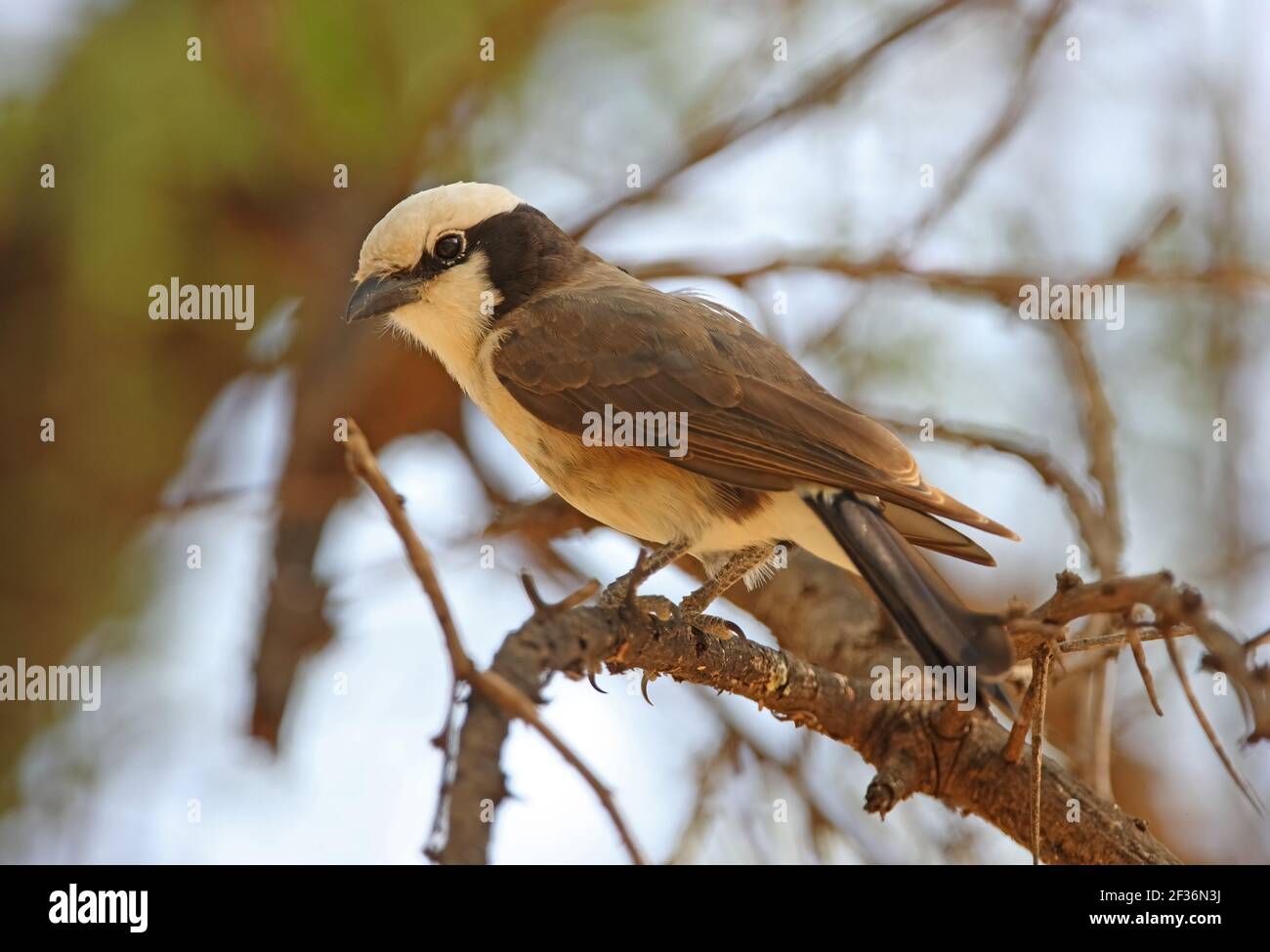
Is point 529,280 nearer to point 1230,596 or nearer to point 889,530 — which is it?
point 889,530

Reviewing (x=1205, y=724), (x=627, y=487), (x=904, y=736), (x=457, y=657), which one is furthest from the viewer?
(x=627, y=487)

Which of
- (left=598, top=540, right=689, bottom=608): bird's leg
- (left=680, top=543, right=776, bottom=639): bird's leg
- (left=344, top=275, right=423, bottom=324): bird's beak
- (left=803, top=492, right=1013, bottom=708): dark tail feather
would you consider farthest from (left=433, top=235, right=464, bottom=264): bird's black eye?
(left=803, top=492, right=1013, bottom=708): dark tail feather

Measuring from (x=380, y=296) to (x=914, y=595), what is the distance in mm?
1881

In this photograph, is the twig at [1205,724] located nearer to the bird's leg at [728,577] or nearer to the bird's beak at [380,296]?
the bird's leg at [728,577]

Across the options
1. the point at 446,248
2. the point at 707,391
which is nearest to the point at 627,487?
the point at 707,391

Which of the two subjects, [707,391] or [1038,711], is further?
[707,391]

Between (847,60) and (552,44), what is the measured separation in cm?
157

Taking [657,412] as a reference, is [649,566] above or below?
below

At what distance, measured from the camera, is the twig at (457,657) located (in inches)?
67.3

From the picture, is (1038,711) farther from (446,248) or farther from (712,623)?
(446,248)

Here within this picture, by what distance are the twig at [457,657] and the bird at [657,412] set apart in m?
1.11

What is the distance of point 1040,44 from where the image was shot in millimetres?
4883

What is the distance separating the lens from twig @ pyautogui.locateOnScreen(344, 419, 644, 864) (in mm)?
1710

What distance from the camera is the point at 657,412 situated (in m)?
3.54
